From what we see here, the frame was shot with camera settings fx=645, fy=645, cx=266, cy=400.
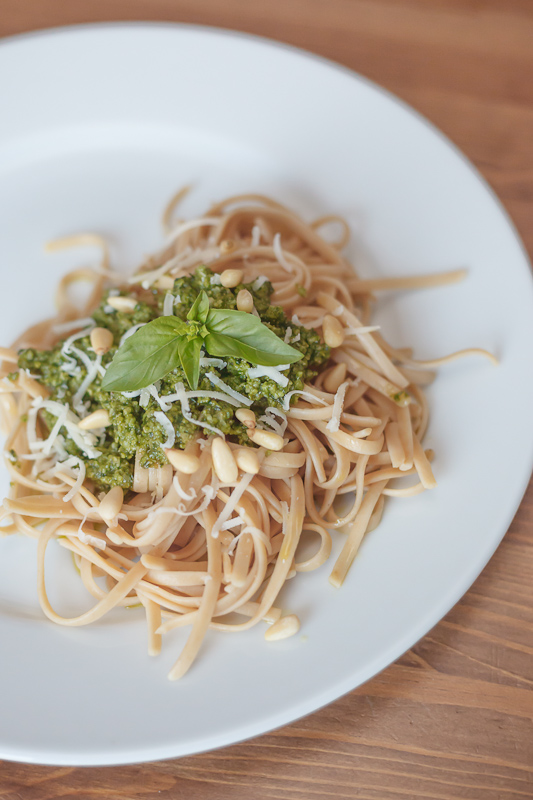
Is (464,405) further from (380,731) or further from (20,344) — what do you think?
(20,344)

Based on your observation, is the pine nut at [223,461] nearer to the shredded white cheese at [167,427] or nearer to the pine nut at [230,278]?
the shredded white cheese at [167,427]

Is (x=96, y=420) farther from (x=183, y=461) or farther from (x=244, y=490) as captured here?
(x=244, y=490)

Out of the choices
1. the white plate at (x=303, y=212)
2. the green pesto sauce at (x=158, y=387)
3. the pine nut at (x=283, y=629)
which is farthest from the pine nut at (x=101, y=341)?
the pine nut at (x=283, y=629)

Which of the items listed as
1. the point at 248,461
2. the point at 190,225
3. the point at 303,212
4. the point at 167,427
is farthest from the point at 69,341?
the point at 303,212

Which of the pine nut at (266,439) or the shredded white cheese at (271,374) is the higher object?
the shredded white cheese at (271,374)

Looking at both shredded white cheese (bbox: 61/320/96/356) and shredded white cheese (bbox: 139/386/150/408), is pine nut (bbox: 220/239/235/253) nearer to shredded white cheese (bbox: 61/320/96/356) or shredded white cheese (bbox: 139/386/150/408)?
shredded white cheese (bbox: 61/320/96/356)

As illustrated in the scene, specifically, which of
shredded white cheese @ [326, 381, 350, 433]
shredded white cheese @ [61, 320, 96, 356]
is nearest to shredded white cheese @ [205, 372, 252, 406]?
shredded white cheese @ [326, 381, 350, 433]

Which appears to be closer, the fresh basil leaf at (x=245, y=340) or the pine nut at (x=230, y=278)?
the fresh basil leaf at (x=245, y=340)
